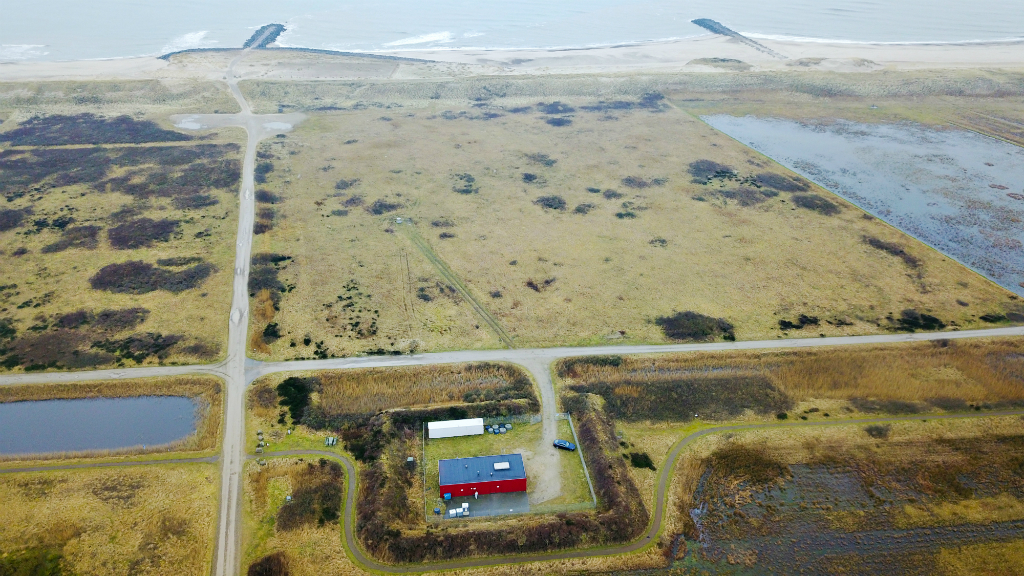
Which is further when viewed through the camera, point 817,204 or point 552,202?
point 552,202

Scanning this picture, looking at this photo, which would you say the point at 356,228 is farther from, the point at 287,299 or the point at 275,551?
the point at 275,551

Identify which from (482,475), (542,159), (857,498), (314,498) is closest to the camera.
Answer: (314,498)

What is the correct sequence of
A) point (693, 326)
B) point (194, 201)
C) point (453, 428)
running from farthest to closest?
1. point (194, 201)
2. point (693, 326)
3. point (453, 428)

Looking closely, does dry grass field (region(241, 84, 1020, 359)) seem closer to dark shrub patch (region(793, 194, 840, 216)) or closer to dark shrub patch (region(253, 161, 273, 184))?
dark shrub patch (region(793, 194, 840, 216))

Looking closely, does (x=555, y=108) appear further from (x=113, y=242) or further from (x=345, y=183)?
(x=113, y=242)

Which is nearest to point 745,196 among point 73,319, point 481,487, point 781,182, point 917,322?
point 781,182

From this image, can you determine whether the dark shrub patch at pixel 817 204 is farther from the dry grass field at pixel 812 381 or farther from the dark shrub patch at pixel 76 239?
the dark shrub patch at pixel 76 239

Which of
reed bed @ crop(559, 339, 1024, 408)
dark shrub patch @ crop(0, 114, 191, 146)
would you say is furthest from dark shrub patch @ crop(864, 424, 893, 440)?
dark shrub patch @ crop(0, 114, 191, 146)

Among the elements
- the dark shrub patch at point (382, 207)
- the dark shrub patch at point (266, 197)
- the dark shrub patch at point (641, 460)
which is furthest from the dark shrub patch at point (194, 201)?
the dark shrub patch at point (641, 460)
